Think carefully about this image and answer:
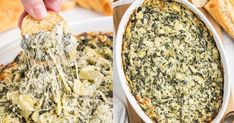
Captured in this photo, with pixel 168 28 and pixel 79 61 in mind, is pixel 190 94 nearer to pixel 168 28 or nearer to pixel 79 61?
pixel 168 28

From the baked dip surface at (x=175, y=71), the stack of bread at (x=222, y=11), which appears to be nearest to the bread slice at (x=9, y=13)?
the baked dip surface at (x=175, y=71)

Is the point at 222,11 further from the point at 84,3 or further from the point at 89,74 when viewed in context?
the point at 84,3

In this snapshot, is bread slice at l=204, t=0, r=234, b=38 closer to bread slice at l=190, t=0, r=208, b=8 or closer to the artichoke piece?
bread slice at l=190, t=0, r=208, b=8

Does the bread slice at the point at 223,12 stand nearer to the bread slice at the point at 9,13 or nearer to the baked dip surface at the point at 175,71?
the baked dip surface at the point at 175,71

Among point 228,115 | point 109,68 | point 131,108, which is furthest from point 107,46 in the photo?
point 228,115

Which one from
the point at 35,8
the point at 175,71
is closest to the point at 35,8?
the point at 35,8

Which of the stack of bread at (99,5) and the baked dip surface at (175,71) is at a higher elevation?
the stack of bread at (99,5)
